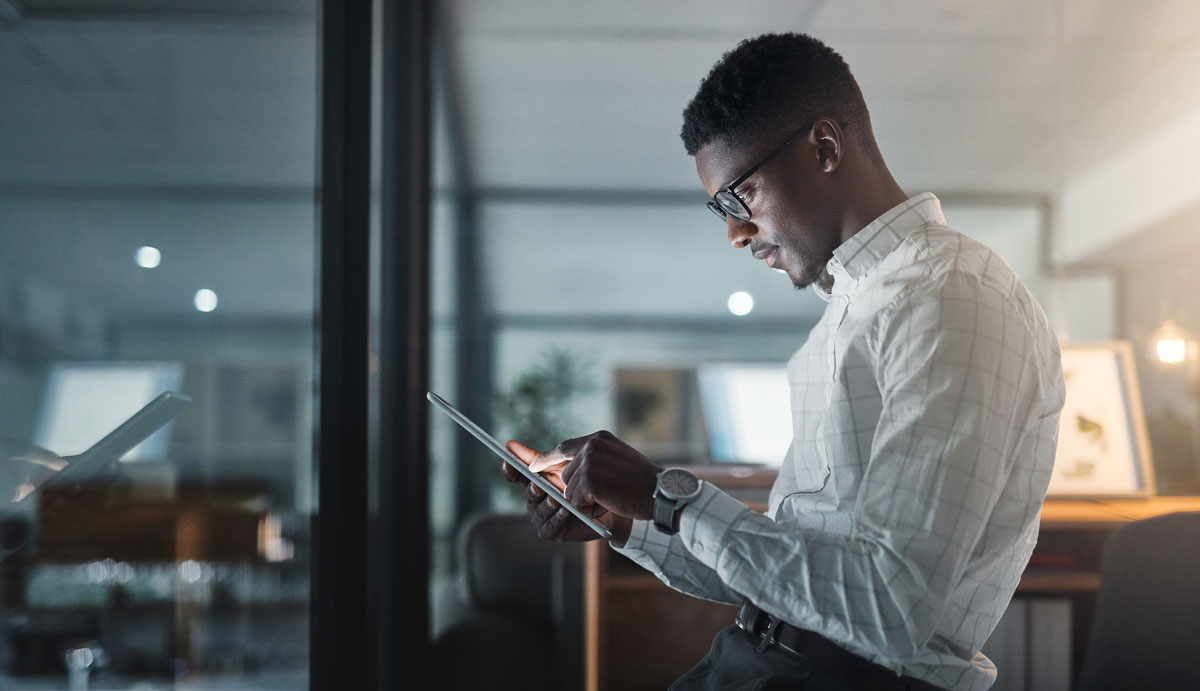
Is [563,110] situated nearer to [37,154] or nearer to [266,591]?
[266,591]

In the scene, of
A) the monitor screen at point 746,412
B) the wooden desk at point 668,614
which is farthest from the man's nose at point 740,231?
the monitor screen at point 746,412

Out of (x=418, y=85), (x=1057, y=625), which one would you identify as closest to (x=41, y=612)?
(x=418, y=85)

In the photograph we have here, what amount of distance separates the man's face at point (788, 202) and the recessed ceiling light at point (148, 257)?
2.47ft

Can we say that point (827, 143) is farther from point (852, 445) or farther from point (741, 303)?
point (741, 303)

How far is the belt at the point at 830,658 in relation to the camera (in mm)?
982

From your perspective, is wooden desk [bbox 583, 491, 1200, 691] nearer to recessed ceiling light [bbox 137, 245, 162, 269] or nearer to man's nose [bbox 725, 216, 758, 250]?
man's nose [bbox 725, 216, 758, 250]

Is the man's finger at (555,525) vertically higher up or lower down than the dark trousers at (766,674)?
higher up

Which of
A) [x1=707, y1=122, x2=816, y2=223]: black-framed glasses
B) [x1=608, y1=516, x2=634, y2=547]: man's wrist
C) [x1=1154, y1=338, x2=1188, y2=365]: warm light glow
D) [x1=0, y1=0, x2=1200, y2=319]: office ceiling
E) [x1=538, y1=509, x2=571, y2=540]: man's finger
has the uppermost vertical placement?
[x1=0, y1=0, x2=1200, y2=319]: office ceiling

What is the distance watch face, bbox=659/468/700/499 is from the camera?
0.96 metres

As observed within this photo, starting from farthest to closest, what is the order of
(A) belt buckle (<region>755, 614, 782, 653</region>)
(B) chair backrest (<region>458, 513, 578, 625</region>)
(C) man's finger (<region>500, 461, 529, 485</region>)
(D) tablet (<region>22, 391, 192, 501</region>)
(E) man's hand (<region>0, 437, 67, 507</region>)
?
(B) chair backrest (<region>458, 513, 578, 625</region>)
(C) man's finger (<region>500, 461, 529, 485</region>)
(A) belt buckle (<region>755, 614, 782, 653</region>)
(D) tablet (<region>22, 391, 192, 501</region>)
(E) man's hand (<region>0, 437, 67, 507</region>)

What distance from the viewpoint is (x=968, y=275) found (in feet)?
3.07

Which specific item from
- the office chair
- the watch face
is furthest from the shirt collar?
the office chair

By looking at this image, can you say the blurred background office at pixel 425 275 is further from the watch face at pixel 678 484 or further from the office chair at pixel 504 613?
the watch face at pixel 678 484

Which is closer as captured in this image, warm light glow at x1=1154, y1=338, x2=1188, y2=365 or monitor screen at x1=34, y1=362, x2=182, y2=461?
monitor screen at x1=34, y1=362, x2=182, y2=461
